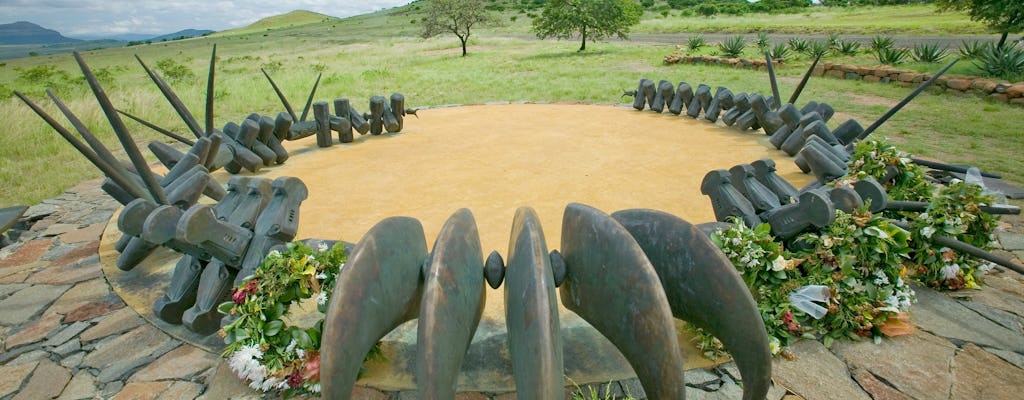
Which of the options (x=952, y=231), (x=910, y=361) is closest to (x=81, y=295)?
(x=910, y=361)

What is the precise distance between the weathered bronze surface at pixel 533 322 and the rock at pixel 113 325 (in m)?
2.55

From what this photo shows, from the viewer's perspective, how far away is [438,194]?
5363mm

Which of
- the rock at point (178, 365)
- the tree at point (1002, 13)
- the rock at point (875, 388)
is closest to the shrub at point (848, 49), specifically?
the tree at point (1002, 13)

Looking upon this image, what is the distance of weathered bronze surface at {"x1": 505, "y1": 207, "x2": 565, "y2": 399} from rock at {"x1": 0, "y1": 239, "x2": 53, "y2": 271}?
4.41 m

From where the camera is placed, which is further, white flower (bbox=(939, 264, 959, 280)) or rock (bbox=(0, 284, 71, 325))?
rock (bbox=(0, 284, 71, 325))

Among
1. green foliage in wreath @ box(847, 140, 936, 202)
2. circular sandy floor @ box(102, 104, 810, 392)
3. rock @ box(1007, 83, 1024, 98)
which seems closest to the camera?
circular sandy floor @ box(102, 104, 810, 392)

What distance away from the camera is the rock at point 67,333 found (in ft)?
9.79

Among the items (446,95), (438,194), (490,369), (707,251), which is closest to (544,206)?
(438,194)

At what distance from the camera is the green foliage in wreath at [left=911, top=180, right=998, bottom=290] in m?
2.99

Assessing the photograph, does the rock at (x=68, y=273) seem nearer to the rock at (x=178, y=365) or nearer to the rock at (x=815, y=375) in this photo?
the rock at (x=178, y=365)

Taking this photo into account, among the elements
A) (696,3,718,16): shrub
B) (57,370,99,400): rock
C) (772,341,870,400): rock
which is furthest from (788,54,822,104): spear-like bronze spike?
(696,3,718,16): shrub

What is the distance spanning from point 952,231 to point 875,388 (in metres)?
1.28

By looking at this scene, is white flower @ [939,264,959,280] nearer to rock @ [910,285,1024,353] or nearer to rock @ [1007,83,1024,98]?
rock @ [910,285,1024,353]

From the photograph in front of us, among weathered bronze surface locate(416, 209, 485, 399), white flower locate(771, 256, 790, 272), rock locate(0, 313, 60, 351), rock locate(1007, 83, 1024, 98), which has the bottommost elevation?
rock locate(0, 313, 60, 351)
